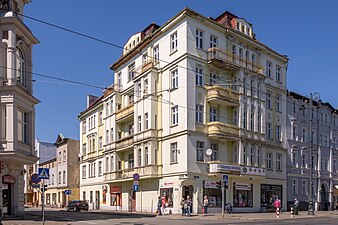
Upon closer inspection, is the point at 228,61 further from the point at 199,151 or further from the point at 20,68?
the point at 20,68

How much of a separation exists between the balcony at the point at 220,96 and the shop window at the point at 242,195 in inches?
307

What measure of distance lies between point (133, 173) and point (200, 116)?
9755mm

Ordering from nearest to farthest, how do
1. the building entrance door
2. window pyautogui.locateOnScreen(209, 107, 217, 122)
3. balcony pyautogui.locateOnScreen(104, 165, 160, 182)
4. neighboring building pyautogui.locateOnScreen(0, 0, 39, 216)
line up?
neighboring building pyautogui.locateOnScreen(0, 0, 39, 216)
window pyautogui.locateOnScreen(209, 107, 217, 122)
balcony pyautogui.locateOnScreen(104, 165, 160, 182)
the building entrance door

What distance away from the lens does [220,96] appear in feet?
129

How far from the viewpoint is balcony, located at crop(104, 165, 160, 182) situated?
4025 centimetres

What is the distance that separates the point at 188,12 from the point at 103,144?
23.5 m

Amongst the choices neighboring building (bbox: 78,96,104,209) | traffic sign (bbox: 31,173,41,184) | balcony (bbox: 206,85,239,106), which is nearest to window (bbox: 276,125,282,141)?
balcony (bbox: 206,85,239,106)

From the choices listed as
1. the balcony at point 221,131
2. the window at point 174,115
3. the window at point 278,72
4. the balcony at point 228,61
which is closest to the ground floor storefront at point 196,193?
the balcony at point 221,131

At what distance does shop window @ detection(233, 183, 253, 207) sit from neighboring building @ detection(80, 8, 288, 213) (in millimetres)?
96

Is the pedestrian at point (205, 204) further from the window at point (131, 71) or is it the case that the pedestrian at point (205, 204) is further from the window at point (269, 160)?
the window at point (131, 71)

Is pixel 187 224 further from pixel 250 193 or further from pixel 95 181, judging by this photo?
pixel 95 181

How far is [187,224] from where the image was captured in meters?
24.7

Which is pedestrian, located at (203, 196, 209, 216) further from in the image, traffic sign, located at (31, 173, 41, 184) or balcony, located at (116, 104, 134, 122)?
traffic sign, located at (31, 173, 41, 184)

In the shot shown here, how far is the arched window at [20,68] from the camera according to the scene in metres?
28.8
